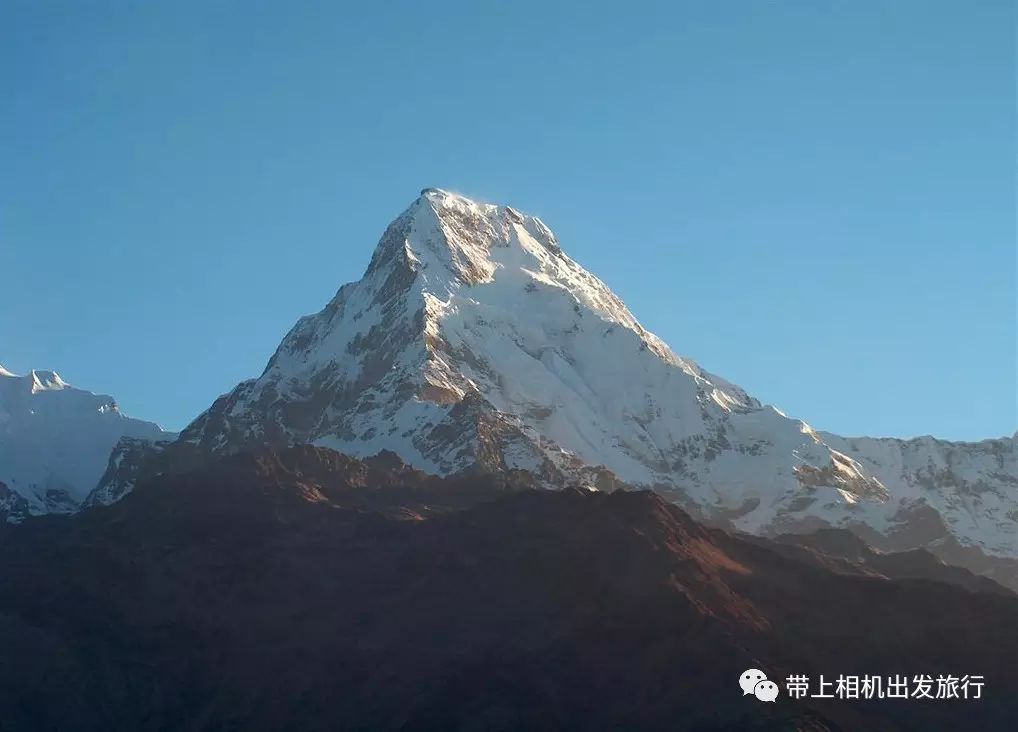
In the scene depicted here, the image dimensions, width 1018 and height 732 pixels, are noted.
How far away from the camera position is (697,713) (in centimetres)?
19462

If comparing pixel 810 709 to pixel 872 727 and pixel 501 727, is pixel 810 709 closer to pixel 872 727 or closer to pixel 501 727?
pixel 872 727

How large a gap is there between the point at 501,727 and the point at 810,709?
2797 centimetres

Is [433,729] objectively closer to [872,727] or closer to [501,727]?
[501,727]

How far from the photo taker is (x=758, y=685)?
194 metres

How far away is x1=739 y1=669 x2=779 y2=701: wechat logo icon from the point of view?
192137 millimetres

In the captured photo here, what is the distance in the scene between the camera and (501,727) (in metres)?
197

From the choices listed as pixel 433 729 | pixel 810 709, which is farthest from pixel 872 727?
pixel 433 729

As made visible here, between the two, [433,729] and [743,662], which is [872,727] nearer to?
[743,662]

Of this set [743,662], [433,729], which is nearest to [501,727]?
[433,729]

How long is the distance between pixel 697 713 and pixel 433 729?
954 inches

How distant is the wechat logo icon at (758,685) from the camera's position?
192m

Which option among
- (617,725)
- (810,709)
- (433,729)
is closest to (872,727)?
(810,709)

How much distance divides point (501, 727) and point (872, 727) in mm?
33335

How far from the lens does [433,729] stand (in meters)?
199
